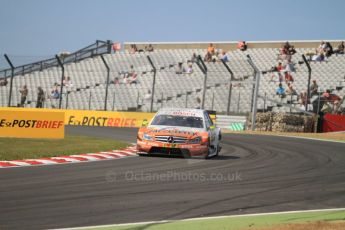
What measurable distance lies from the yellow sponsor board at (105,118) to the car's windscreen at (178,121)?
15169mm

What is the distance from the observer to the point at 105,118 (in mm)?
34031

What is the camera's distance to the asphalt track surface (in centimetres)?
743

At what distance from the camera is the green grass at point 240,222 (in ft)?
22.0

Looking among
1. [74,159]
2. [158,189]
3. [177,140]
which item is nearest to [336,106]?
[177,140]

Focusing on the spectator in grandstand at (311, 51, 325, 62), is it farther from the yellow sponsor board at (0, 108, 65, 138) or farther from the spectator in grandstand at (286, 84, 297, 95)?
the yellow sponsor board at (0, 108, 65, 138)

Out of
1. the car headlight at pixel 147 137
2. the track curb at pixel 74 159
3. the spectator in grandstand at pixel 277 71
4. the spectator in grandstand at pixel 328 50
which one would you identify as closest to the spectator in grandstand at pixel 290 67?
the spectator in grandstand at pixel 277 71

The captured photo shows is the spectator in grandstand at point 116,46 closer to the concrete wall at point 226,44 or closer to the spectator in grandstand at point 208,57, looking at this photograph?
the concrete wall at point 226,44

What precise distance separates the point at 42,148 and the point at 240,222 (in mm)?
11021

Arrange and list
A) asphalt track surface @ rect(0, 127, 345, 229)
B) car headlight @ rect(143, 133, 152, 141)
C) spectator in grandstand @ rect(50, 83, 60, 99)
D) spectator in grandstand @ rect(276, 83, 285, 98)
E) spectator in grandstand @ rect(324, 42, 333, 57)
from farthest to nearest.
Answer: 1. spectator in grandstand @ rect(50, 83, 60, 99)
2. spectator in grandstand @ rect(324, 42, 333, 57)
3. spectator in grandstand @ rect(276, 83, 285, 98)
4. car headlight @ rect(143, 133, 152, 141)
5. asphalt track surface @ rect(0, 127, 345, 229)

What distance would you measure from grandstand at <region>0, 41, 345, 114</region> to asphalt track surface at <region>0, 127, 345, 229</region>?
15.7 m

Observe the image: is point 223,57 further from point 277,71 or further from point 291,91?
point 291,91

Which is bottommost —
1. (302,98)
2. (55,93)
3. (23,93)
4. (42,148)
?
(42,148)

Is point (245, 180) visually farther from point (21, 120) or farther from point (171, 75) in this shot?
point (171, 75)

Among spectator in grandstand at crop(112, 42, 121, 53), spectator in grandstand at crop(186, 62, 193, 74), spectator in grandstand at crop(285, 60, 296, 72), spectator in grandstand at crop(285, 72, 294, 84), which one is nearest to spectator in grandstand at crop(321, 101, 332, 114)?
spectator in grandstand at crop(285, 72, 294, 84)
